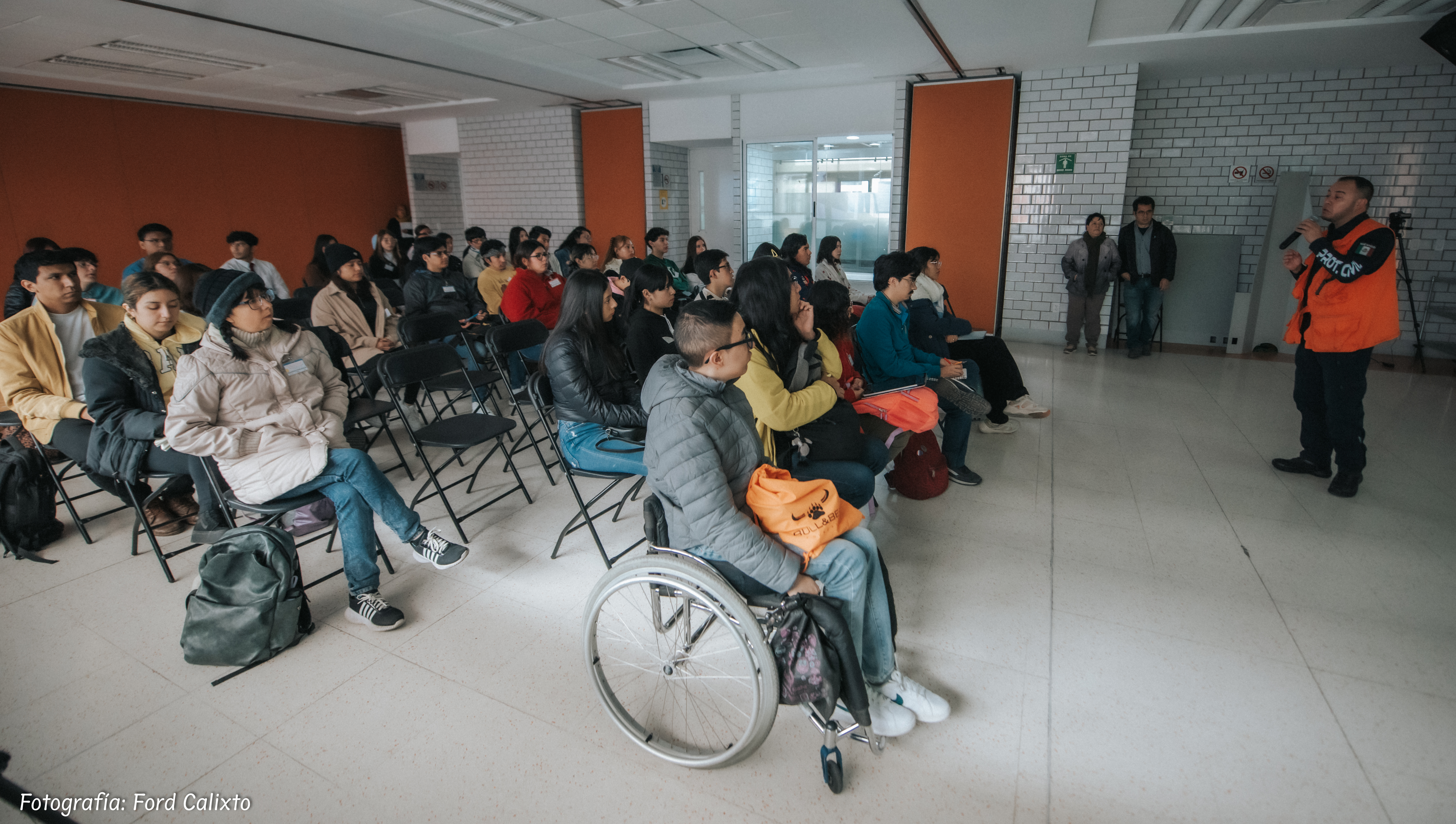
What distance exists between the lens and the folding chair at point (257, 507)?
2.28 metres

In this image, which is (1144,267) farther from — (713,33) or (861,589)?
(861,589)

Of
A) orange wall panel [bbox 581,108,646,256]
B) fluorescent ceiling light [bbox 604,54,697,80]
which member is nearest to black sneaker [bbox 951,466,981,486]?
fluorescent ceiling light [bbox 604,54,697,80]

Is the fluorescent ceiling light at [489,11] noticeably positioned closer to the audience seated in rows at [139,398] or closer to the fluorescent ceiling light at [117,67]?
the audience seated in rows at [139,398]

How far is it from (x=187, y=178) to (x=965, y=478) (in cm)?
1055

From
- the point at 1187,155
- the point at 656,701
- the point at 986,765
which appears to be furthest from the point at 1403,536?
A: the point at 1187,155

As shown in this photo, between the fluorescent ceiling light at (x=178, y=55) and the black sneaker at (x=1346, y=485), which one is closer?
the black sneaker at (x=1346, y=485)

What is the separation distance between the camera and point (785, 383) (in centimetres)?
255

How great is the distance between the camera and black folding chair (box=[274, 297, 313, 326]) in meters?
4.61

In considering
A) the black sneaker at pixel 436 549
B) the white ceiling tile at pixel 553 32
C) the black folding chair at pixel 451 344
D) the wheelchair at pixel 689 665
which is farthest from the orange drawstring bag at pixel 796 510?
the white ceiling tile at pixel 553 32

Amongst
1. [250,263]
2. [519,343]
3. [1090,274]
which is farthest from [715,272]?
[1090,274]

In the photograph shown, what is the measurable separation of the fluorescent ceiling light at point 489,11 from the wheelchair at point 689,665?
446 centimetres

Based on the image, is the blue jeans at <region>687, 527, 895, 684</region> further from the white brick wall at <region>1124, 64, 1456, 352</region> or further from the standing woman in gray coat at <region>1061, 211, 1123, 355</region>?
the white brick wall at <region>1124, 64, 1456, 352</region>

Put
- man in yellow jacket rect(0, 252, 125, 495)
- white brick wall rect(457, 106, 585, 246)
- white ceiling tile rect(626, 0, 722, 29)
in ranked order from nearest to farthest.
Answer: man in yellow jacket rect(0, 252, 125, 495)
white ceiling tile rect(626, 0, 722, 29)
white brick wall rect(457, 106, 585, 246)

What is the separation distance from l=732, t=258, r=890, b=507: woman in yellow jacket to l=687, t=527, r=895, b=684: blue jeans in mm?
527
